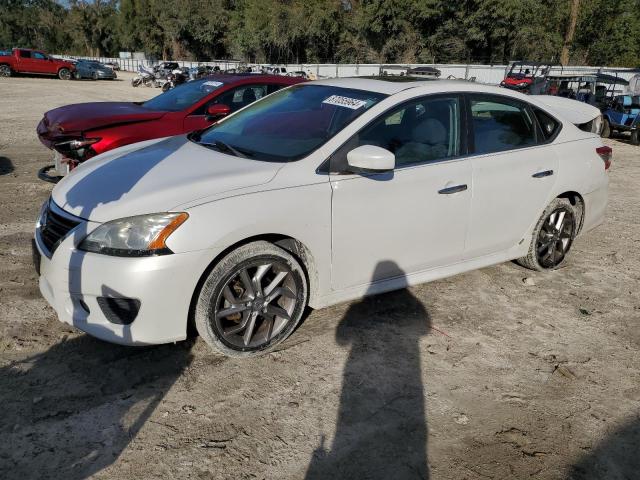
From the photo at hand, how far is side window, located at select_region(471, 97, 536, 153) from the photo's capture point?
407 centimetres

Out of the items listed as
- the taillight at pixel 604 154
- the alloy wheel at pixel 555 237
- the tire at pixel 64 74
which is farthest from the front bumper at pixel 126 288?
the tire at pixel 64 74

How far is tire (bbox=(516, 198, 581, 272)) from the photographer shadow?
126 cm

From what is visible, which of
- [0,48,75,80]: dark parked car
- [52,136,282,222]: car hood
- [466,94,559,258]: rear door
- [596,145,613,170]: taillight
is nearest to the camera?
[52,136,282,222]: car hood

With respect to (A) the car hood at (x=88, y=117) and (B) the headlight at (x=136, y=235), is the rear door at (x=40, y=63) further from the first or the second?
(B) the headlight at (x=136, y=235)

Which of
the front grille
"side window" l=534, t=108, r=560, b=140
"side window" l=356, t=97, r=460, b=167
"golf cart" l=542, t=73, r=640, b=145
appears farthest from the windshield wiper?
"golf cart" l=542, t=73, r=640, b=145

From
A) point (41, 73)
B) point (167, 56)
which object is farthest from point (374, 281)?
point (167, 56)

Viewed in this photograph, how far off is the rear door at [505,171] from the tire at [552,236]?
0.54ft

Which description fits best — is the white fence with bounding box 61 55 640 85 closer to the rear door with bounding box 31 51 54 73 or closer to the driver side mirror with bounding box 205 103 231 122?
the driver side mirror with bounding box 205 103 231 122

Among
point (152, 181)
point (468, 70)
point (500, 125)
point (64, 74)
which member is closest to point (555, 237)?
point (500, 125)

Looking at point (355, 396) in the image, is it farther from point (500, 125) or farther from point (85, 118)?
point (85, 118)

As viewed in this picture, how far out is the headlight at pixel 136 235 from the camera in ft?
9.29

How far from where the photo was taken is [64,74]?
126ft

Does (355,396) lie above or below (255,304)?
below

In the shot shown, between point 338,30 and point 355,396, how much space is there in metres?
61.6
